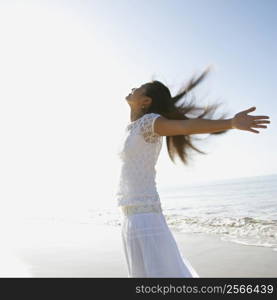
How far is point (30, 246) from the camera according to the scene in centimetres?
906

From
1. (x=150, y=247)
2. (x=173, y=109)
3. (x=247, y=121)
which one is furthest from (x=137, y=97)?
(x=150, y=247)

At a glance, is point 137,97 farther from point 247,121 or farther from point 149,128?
point 247,121

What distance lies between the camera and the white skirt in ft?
9.86

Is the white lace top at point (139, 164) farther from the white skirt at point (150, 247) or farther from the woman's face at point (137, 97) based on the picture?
the woman's face at point (137, 97)

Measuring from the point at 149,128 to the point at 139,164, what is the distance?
269 mm

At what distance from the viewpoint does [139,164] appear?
3111 millimetres

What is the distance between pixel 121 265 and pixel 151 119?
173 inches

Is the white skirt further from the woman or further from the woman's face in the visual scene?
the woman's face

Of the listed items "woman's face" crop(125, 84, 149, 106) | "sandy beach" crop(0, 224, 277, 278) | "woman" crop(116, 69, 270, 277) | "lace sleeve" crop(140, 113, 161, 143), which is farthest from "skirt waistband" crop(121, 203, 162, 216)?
"sandy beach" crop(0, 224, 277, 278)

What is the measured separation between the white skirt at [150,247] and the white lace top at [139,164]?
93 millimetres

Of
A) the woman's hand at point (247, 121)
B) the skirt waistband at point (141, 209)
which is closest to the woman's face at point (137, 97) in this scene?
the skirt waistband at point (141, 209)

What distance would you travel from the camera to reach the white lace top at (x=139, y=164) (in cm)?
308
